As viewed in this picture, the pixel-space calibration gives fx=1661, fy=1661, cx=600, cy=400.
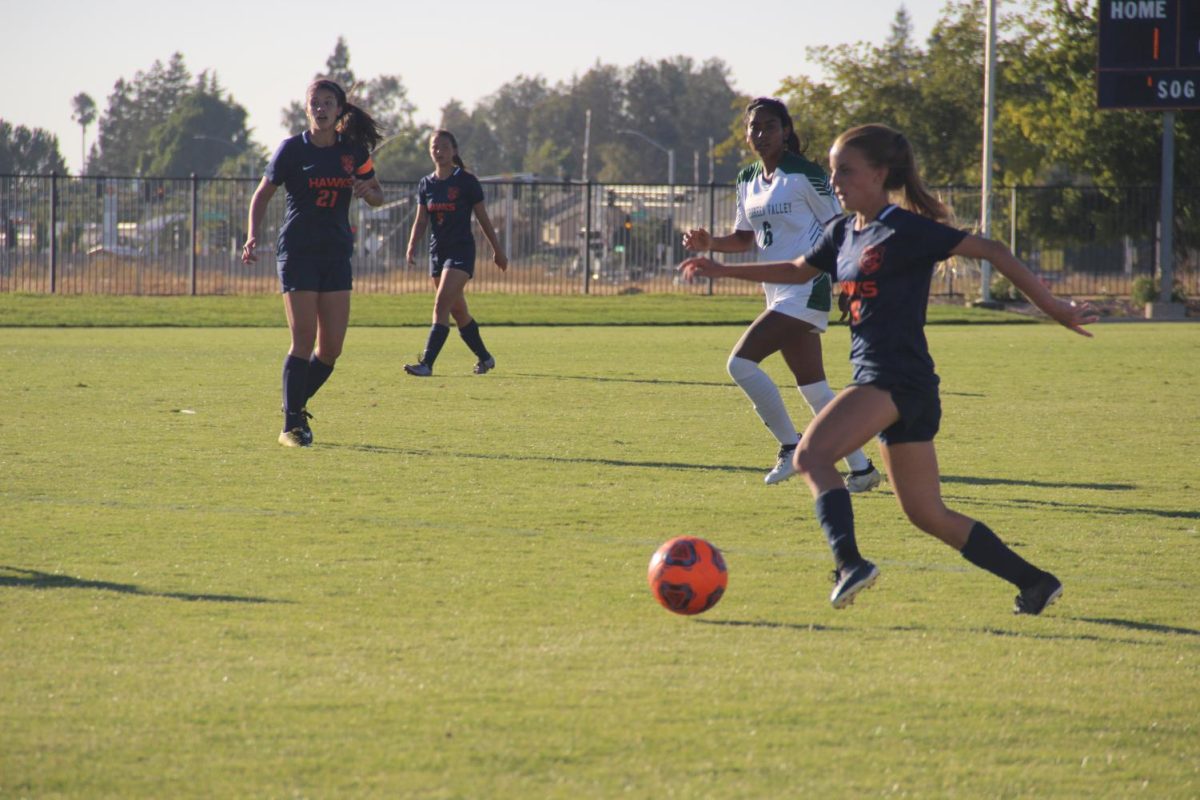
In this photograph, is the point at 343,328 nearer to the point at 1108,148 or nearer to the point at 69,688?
the point at 69,688

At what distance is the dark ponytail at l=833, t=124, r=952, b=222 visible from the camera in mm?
5957

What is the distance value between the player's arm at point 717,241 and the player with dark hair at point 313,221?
8.88 ft

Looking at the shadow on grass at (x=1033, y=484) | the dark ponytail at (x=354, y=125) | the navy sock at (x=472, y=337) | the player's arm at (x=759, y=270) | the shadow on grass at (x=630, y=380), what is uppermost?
the dark ponytail at (x=354, y=125)

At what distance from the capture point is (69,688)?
4805mm

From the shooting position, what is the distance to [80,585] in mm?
6262

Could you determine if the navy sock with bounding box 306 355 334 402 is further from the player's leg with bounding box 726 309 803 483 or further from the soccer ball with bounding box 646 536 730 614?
the soccer ball with bounding box 646 536 730 614

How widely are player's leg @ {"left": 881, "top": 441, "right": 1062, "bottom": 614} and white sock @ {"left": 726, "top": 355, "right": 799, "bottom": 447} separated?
136 inches

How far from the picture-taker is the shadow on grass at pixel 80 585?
605 centimetres

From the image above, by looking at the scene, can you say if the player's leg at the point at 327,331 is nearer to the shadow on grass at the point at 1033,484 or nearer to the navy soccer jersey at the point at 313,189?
the navy soccer jersey at the point at 313,189

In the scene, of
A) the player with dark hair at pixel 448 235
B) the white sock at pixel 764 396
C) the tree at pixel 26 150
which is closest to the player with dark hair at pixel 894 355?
the white sock at pixel 764 396

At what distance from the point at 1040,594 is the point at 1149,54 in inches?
950

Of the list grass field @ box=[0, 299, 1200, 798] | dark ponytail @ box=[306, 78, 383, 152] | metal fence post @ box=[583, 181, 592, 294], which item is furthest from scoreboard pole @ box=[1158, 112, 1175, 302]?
dark ponytail @ box=[306, 78, 383, 152]

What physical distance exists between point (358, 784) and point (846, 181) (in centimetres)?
298

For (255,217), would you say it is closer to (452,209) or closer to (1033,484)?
(1033,484)
